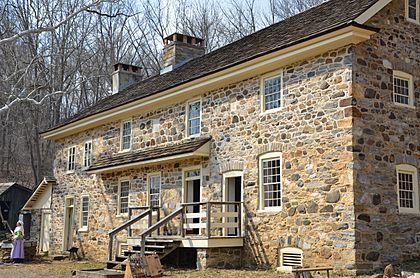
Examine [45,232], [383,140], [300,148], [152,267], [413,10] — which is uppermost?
[413,10]

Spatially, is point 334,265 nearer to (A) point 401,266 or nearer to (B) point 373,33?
(A) point 401,266

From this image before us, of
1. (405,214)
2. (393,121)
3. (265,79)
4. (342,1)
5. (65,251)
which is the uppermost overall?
(342,1)

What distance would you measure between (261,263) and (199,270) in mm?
1636

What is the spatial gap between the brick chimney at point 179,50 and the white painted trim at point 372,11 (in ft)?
39.3

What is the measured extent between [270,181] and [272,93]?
2.36 m

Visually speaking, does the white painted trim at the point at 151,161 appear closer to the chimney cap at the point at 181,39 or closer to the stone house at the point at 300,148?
the stone house at the point at 300,148

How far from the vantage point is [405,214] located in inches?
519

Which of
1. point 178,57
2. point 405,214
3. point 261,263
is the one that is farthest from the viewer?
point 178,57

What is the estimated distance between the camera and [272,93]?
14.6m

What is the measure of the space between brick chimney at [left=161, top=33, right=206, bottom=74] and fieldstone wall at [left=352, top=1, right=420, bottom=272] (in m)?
11.8

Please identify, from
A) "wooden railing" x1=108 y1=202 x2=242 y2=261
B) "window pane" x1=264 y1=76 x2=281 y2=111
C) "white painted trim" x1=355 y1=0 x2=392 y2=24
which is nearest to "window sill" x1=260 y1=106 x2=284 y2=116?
"window pane" x1=264 y1=76 x2=281 y2=111

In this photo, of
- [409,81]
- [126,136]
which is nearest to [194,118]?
[126,136]

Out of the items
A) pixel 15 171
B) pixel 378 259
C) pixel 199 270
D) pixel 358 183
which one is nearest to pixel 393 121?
pixel 358 183

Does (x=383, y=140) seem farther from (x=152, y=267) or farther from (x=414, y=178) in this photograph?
(x=152, y=267)
